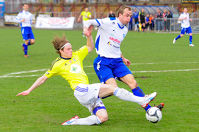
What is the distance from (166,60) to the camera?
19.8m

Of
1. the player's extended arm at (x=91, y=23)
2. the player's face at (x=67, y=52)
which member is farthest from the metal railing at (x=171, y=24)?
the player's face at (x=67, y=52)

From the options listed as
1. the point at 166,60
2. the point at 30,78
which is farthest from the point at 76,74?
the point at 166,60

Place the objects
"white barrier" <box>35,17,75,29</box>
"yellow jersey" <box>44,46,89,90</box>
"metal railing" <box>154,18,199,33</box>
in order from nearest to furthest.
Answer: "yellow jersey" <box>44,46,89,90</box> → "metal railing" <box>154,18,199,33</box> → "white barrier" <box>35,17,75,29</box>

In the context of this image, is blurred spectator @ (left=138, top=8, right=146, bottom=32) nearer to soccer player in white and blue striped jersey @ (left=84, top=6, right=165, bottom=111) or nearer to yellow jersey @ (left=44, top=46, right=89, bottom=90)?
soccer player in white and blue striped jersey @ (left=84, top=6, right=165, bottom=111)

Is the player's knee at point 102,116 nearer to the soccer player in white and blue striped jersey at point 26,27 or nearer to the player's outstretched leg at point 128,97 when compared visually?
the player's outstretched leg at point 128,97

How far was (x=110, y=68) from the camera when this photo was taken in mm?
9344

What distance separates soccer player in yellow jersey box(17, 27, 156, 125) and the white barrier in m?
44.8

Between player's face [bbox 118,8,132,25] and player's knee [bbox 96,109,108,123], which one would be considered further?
player's face [bbox 118,8,132,25]

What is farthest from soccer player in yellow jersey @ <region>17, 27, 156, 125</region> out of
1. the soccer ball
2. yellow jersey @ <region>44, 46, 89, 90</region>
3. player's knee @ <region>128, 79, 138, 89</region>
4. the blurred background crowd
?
the blurred background crowd

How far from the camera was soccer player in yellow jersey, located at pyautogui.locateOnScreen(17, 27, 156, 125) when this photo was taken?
799 cm

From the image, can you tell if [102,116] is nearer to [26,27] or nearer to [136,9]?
[26,27]

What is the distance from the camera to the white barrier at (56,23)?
5334cm

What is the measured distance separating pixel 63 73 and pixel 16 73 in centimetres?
767

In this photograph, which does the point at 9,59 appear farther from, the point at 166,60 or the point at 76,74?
the point at 76,74
